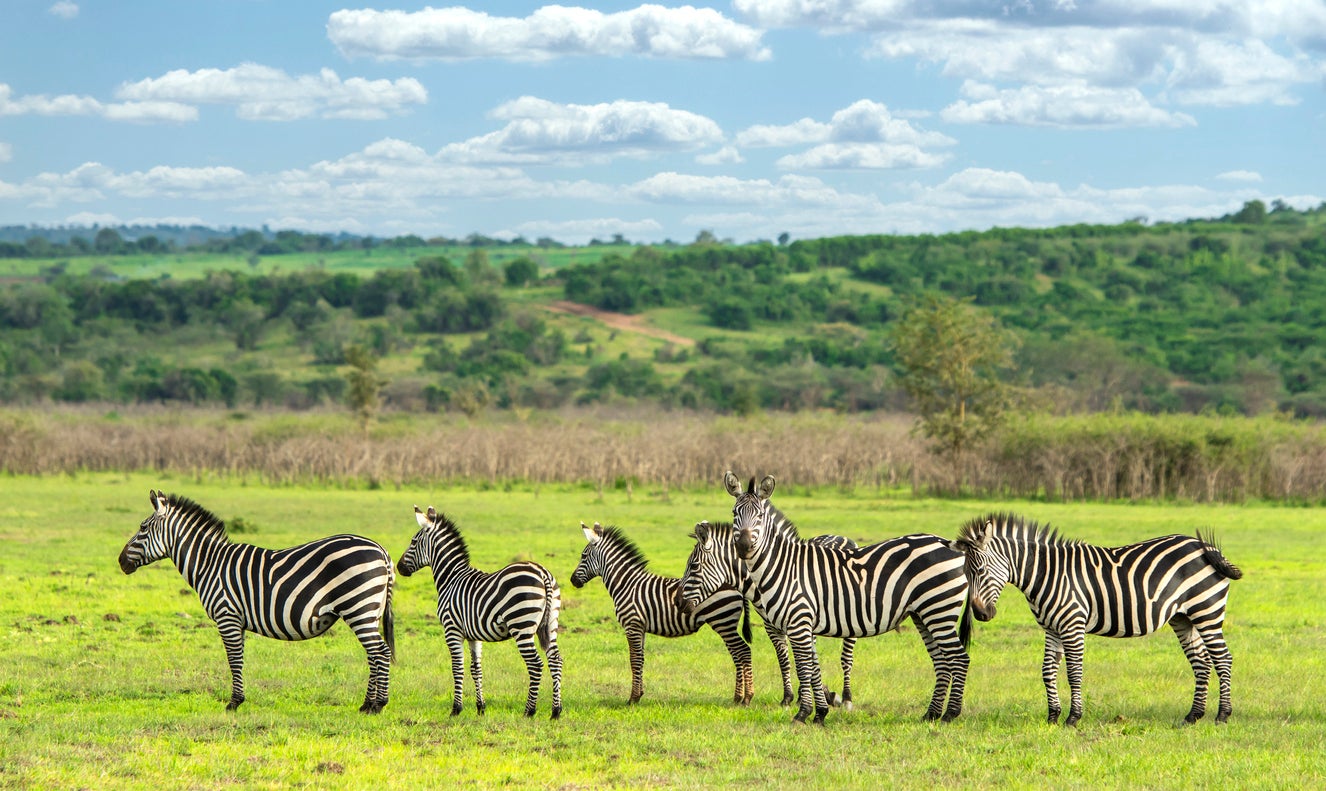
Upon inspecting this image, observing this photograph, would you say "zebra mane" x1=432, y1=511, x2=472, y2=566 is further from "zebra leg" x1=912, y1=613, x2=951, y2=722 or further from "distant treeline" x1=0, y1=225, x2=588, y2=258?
"distant treeline" x1=0, y1=225, x2=588, y2=258

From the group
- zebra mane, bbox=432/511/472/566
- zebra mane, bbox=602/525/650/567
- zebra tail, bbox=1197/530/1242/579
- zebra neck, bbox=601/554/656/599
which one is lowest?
zebra neck, bbox=601/554/656/599

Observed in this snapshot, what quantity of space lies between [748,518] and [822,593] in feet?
2.90

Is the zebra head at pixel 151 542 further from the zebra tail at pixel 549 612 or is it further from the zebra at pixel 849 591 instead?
the zebra at pixel 849 591

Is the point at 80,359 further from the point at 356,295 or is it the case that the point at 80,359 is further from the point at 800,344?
the point at 800,344

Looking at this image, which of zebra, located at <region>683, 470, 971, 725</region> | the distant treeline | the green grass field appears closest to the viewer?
the green grass field

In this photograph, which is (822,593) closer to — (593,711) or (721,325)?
(593,711)

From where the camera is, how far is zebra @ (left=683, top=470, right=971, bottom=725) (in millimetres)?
10445

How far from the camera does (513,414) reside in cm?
7475

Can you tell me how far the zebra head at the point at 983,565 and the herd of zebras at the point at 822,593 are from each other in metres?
0.01

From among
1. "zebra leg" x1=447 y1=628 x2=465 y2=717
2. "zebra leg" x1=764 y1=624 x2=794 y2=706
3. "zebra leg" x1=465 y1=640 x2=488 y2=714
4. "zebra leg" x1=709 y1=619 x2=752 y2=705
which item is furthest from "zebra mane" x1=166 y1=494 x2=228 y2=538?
"zebra leg" x1=764 y1=624 x2=794 y2=706

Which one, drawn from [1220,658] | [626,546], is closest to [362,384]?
[626,546]

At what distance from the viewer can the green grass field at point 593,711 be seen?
343 inches

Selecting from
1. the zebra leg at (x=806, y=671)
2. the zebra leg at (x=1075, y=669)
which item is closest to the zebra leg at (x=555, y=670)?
the zebra leg at (x=806, y=671)

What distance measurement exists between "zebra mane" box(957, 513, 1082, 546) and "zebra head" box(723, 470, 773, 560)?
158 centimetres
